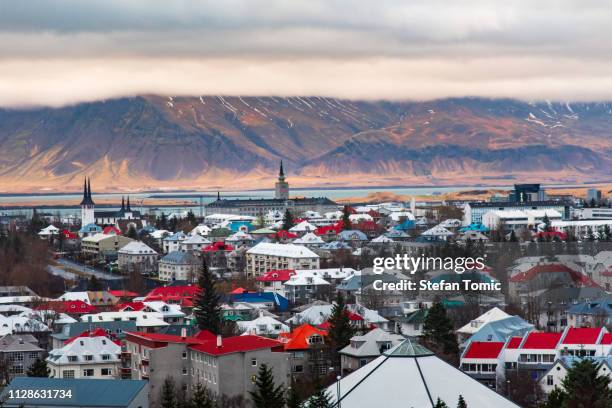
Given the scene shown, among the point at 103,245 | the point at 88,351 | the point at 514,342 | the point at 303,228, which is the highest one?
the point at 303,228

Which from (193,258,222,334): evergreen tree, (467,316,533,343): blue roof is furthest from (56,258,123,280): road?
(467,316,533,343): blue roof

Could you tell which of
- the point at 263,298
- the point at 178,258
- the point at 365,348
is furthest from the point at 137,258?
the point at 365,348

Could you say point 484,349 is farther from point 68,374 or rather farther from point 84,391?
point 84,391

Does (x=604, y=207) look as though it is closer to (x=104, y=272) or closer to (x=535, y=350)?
(x=104, y=272)

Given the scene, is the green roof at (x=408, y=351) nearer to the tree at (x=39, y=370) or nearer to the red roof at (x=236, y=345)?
the red roof at (x=236, y=345)

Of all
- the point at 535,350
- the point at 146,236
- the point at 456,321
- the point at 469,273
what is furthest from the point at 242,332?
the point at 146,236

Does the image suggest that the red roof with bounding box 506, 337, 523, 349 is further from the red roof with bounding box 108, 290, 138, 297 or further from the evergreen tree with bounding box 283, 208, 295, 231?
the evergreen tree with bounding box 283, 208, 295, 231
